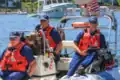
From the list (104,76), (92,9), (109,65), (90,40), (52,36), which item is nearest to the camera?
(104,76)

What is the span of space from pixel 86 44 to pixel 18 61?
1441 mm

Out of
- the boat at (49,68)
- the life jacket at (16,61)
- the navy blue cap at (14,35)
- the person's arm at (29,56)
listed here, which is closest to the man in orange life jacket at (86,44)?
the boat at (49,68)

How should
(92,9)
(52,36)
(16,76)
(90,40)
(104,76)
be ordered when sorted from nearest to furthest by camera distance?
1. (16,76)
2. (104,76)
3. (90,40)
4. (52,36)
5. (92,9)

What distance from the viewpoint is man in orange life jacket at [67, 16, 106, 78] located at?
30.0ft

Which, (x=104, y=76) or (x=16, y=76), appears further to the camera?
(x=104, y=76)

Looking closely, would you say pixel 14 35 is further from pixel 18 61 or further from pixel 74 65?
pixel 74 65

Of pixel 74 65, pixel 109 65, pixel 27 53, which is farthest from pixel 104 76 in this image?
pixel 27 53

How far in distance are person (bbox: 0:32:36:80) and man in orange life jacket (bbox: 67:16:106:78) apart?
103 cm

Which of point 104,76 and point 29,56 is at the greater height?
point 29,56

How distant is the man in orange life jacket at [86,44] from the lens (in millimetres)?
9140

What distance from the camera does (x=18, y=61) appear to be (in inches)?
331

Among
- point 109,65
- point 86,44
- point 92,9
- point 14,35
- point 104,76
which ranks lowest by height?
point 104,76

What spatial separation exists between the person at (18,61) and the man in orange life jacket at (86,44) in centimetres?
103

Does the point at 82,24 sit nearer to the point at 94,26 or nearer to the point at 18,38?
the point at 94,26
